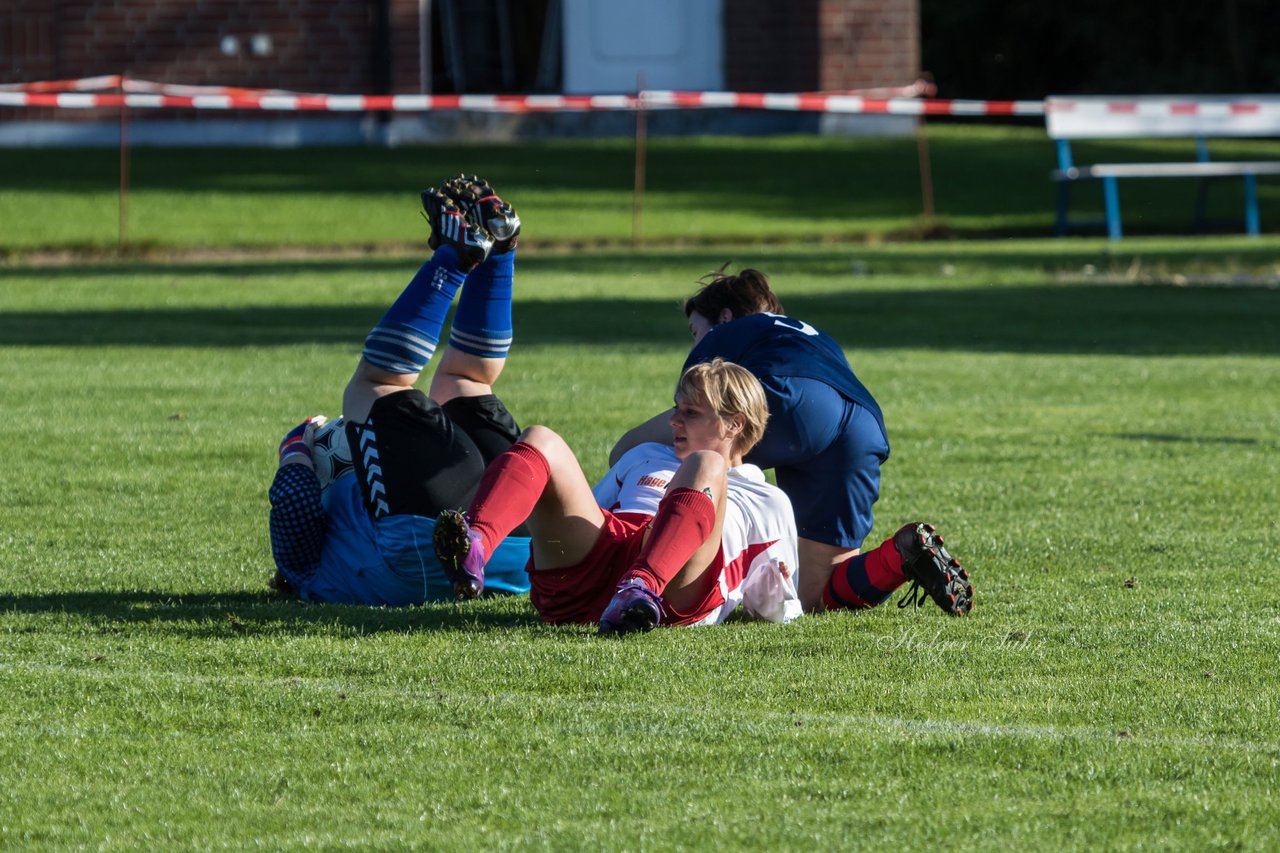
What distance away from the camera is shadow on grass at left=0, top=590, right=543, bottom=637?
18.9 feet

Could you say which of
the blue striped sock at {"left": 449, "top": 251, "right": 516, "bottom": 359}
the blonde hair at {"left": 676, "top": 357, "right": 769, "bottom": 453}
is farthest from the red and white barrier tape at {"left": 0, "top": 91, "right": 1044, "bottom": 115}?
the blonde hair at {"left": 676, "top": 357, "right": 769, "bottom": 453}

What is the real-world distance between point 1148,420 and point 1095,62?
3807 cm

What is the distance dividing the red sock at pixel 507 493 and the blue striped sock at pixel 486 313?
112 cm

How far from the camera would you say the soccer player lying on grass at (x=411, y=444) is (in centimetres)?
612

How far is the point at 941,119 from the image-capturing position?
37344 mm

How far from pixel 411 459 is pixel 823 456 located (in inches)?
50.5

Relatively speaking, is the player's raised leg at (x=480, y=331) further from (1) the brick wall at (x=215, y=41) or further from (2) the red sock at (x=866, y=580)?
(1) the brick wall at (x=215, y=41)

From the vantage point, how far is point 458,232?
6422 millimetres

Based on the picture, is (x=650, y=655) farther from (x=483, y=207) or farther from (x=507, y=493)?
(x=483, y=207)

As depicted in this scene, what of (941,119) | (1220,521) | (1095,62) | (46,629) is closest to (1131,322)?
(1220,521)

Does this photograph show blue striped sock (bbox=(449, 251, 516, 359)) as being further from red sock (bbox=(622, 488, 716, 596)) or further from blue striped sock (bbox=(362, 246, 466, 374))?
red sock (bbox=(622, 488, 716, 596))

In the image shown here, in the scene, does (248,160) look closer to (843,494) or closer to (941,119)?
(941,119)

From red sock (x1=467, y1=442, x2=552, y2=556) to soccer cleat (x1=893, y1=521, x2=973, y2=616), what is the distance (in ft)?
3.60

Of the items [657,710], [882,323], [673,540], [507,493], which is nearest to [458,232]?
[507,493]
